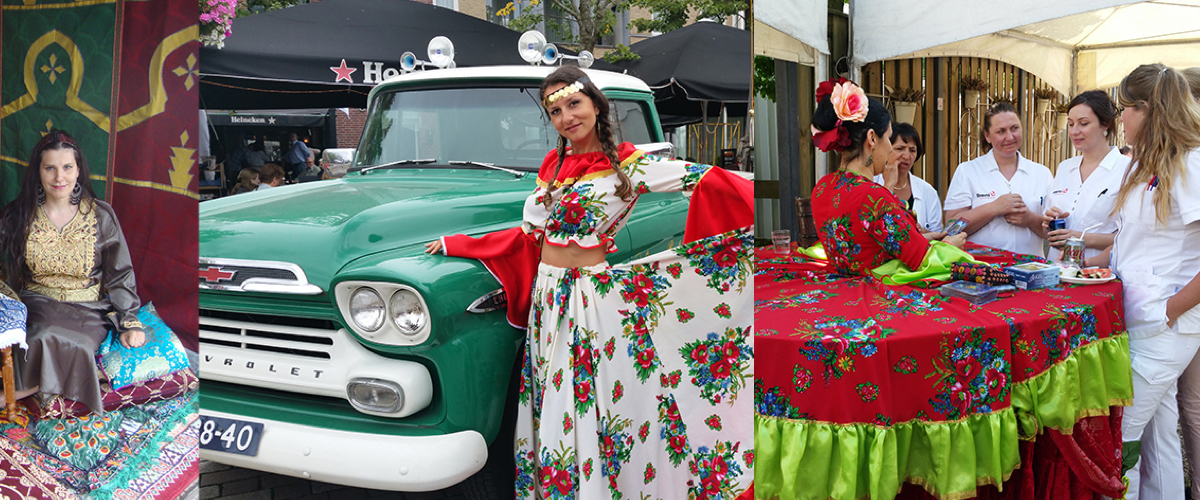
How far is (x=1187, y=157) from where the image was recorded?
218 cm

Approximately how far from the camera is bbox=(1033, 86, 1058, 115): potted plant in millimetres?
3076

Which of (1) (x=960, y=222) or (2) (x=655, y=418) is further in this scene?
(1) (x=960, y=222)

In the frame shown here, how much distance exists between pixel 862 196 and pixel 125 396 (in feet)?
6.92

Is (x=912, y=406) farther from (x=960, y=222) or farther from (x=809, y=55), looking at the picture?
(x=960, y=222)

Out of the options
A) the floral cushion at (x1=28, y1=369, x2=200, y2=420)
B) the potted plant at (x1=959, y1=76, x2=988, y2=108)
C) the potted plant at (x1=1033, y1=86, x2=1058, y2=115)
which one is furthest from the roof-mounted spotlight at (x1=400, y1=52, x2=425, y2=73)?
the potted plant at (x1=1033, y1=86, x2=1058, y2=115)

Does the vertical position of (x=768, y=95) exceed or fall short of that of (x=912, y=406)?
it exceeds it

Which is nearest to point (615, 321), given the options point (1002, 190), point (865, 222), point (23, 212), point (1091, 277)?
point (865, 222)

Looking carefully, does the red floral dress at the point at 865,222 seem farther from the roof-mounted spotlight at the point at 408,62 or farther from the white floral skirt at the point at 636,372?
the roof-mounted spotlight at the point at 408,62

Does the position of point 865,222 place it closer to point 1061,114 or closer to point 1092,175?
point 1092,175

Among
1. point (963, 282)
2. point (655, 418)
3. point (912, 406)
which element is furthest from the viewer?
point (963, 282)

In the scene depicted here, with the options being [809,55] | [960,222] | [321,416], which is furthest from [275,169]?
[960,222]

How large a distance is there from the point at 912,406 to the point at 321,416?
1.50 meters

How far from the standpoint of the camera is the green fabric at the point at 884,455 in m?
1.73

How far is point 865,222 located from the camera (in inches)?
88.1
